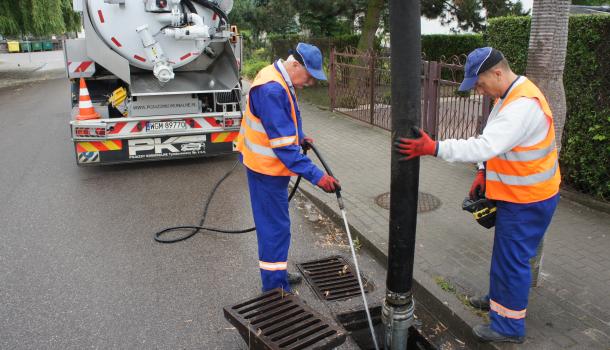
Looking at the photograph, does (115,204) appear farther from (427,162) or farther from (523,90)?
(523,90)

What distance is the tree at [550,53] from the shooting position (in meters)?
3.44

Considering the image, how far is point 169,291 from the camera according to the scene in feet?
12.6

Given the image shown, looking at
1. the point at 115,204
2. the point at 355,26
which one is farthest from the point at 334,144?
the point at 355,26

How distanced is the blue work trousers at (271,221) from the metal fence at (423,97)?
3.75 metres

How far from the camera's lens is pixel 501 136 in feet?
8.72

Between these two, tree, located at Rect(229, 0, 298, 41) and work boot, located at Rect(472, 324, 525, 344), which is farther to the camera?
tree, located at Rect(229, 0, 298, 41)

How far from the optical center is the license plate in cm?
673

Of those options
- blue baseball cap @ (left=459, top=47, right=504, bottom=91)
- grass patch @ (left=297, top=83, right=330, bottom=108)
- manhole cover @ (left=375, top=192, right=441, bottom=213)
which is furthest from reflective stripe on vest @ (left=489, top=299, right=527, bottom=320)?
grass patch @ (left=297, top=83, right=330, bottom=108)

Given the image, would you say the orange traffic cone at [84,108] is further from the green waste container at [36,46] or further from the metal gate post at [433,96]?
the green waste container at [36,46]

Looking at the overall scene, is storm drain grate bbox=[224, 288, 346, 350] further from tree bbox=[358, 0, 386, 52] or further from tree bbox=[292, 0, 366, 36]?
tree bbox=[292, 0, 366, 36]

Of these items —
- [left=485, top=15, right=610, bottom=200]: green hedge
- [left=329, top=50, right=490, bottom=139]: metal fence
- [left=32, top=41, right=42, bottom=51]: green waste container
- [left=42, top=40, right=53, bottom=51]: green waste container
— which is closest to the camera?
[left=485, top=15, right=610, bottom=200]: green hedge

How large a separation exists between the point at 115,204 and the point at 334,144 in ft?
12.4

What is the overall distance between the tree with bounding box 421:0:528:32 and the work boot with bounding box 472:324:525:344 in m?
12.1

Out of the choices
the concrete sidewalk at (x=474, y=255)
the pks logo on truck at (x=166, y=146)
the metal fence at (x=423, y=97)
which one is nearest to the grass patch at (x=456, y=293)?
the concrete sidewalk at (x=474, y=255)
